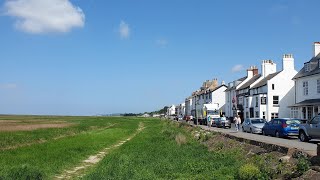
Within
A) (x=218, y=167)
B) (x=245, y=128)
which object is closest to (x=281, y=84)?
(x=245, y=128)

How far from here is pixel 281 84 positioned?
6981 centimetres

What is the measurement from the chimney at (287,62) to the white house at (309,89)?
969cm

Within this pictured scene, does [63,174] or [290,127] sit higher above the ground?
[290,127]

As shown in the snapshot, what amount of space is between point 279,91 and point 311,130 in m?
44.7

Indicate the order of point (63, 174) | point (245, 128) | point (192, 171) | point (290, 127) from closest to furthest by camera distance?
1. point (192, 171)
2. point (63, 174)
3. point (290, 127)
4. point (245, 128)

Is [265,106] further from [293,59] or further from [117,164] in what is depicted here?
[117,164]

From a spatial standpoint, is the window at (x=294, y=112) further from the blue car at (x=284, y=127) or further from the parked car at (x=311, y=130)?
the parked car at (x=311, y=130)

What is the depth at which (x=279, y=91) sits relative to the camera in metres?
70.1

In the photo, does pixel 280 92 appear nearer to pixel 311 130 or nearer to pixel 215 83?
pixel 311 130

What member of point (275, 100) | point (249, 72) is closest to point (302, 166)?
point (275, 100)

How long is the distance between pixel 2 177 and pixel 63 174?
4247mm

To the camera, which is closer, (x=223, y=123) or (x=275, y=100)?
(x=223, y=123)

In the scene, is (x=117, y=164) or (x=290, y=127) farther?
(x=290, y=127)

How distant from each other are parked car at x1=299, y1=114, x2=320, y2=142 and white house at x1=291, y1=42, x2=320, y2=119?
23631 mm
